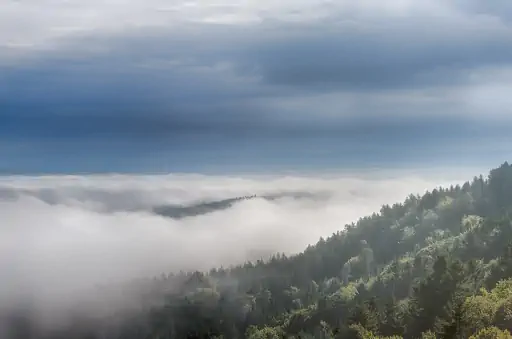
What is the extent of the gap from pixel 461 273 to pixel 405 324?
1956cm

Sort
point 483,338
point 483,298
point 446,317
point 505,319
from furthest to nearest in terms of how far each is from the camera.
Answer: point 446,317 < point 483,298 < point 505,319 < point 483,338

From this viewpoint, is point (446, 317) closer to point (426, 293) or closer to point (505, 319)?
point (426, 293)

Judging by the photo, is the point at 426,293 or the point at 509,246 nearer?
the point at 426,293

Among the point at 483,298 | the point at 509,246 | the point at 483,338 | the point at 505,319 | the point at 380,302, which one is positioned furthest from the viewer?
the point at 380,302

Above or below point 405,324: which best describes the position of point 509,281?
above

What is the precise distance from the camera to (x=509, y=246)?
173125 mm

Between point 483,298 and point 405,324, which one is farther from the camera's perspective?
point 405,324

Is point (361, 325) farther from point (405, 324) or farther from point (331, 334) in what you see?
point (331, 334)

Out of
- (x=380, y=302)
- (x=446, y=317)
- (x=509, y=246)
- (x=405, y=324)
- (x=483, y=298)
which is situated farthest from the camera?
(x=380, y=302)

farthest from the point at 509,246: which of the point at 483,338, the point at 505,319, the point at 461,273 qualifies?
the point at 483,338

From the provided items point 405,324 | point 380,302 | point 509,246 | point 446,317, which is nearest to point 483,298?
point 446,317

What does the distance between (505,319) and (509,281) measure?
34769 mm

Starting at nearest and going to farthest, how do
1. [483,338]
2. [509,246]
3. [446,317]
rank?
[483,338], [446,317], [509,246]

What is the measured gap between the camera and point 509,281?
472ft
